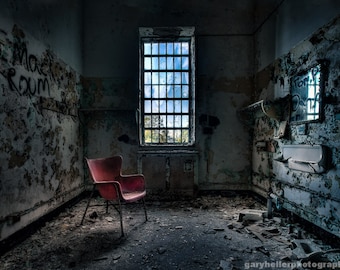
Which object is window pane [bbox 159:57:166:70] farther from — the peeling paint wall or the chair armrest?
the chair armrest

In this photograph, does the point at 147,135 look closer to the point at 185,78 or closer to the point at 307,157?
the point at 185,78

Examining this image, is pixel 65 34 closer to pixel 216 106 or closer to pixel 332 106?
pixel 216 106

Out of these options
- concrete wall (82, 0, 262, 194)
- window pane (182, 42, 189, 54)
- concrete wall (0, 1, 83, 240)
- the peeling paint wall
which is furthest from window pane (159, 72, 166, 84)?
the peeling paint wall

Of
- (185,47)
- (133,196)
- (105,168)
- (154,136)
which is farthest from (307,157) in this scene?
(185,47)

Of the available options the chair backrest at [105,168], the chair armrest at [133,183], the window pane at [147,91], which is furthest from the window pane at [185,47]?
the chair armrest at [133,183]

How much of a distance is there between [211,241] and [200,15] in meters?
4.25

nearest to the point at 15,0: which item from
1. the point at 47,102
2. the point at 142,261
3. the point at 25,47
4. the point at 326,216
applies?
the point at 25,47

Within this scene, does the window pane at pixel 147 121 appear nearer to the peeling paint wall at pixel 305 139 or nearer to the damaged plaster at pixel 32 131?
the damaged plaster at pixel 32 131

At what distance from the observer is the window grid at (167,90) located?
197 inches

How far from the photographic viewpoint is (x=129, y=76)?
4.80m

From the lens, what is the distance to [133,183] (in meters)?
3.42

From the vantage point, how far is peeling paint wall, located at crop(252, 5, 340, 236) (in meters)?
2.47

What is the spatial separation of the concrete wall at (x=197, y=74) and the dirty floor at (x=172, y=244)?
138 cm

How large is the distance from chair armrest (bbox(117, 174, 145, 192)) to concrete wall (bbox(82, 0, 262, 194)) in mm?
1329
